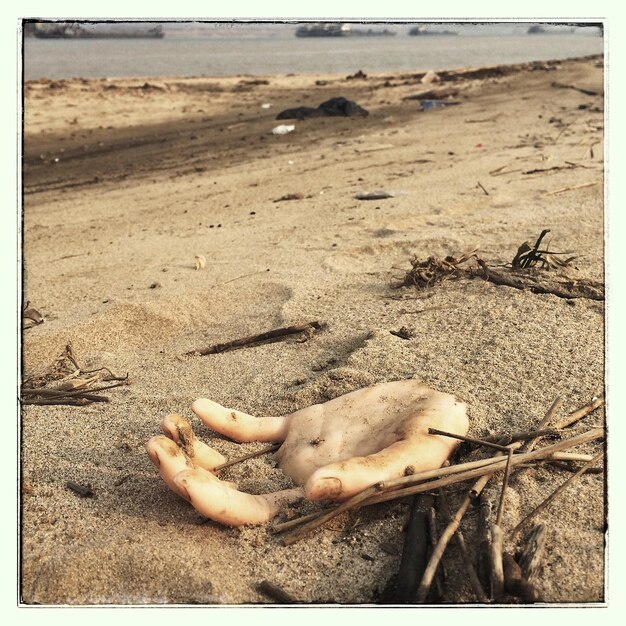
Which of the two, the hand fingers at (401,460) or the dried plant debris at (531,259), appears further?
the dried plant debris at (531,259)

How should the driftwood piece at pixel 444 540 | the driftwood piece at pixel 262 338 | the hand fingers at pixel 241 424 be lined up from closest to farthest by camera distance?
the driftwood piece at pixel 444 540 → the hand fingers at pixel 241 424 → the driftwood piece at pixel 262 338

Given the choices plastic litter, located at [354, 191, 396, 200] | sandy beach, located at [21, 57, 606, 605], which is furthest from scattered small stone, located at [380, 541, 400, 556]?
plastic litter, located at [354, 191, 396, 200]

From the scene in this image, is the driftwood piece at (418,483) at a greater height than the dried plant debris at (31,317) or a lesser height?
lesser

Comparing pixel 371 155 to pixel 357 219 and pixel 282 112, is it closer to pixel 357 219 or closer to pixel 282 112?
pixel 357 219

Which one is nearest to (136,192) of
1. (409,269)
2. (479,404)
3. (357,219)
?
(357,219)

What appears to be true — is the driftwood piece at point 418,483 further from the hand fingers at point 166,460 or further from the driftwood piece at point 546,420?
the hand fingers at point 166,460

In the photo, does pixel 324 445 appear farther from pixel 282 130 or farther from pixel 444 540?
pixel 282 130

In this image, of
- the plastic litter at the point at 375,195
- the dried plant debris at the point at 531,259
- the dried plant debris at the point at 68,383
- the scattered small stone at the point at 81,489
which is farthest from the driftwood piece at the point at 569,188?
the scattered small stone at the point at 81,489
